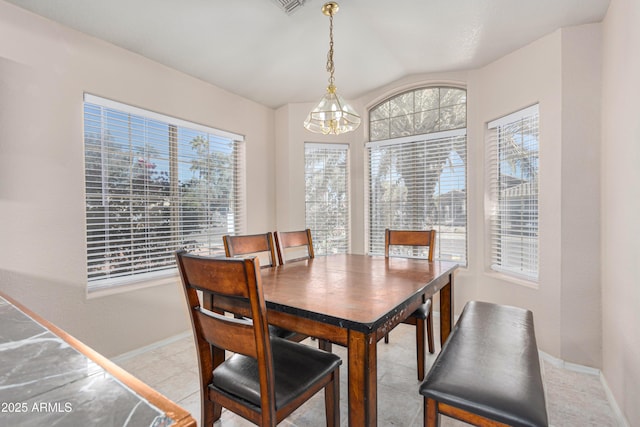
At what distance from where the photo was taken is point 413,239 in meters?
2.48

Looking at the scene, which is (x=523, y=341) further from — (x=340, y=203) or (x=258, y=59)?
(x=258, y=59)

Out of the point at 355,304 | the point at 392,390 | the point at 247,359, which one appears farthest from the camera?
the point at 392,390

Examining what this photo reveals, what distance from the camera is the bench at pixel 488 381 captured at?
99 cm

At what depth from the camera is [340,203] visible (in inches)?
149

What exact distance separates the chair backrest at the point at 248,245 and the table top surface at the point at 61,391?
47.5 inches

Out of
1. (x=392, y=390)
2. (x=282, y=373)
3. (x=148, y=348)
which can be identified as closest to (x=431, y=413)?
(x=282, y=373)

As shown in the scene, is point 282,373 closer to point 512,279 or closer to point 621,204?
point 621,204

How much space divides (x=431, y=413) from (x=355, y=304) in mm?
479

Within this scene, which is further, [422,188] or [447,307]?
[422,188]

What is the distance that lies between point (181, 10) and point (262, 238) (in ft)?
5.56

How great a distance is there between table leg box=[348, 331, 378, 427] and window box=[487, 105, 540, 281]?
2.12 metres

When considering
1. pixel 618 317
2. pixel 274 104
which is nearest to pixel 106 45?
pixel 274 104

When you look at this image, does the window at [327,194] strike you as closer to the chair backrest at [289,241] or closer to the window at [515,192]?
the chair backrest at [289,241]

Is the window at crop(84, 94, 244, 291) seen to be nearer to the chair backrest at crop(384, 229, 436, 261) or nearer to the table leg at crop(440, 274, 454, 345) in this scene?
the chair backrest at crop(384, 229, 436, 261)
